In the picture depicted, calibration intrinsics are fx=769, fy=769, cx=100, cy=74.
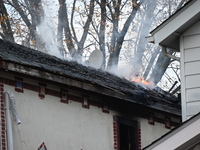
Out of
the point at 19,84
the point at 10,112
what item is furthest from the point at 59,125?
the point at 10,112

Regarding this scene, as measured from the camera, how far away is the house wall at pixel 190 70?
16609 mm

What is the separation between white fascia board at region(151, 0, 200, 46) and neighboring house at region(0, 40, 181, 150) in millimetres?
2730

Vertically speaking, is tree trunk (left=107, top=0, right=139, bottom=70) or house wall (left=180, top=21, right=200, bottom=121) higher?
tree trunk (left=107, top=0, right=139, bottom=70)

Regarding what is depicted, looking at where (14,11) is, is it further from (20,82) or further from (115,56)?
(20,82)

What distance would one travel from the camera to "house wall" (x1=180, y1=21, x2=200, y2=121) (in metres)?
16.6

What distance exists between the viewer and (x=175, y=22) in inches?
676

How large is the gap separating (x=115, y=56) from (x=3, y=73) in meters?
15.2

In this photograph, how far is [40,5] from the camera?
3431 cm

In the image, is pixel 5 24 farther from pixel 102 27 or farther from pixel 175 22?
pixel 175 22

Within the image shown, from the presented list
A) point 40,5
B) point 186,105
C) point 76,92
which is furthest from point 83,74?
point 40,5

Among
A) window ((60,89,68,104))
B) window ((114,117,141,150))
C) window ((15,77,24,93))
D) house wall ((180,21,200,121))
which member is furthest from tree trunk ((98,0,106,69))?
house wall ((180,21,200,121))

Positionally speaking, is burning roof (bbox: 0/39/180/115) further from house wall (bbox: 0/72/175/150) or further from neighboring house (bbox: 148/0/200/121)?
neighboring house (bbox: 148/0/200/121)

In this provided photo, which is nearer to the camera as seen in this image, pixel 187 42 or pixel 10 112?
pixel 187 42

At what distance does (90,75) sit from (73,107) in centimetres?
190
